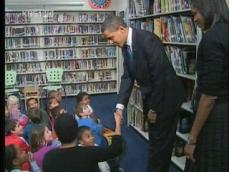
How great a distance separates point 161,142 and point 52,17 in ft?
14.9

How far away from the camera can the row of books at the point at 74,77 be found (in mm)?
6316

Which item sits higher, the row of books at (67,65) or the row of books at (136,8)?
the row of books at (136,8)

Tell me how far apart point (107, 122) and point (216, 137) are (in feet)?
10.8

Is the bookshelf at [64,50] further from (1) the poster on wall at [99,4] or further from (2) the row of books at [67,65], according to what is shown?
(1) the poster on wall at [99,4]

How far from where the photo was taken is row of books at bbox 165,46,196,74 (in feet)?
9.57

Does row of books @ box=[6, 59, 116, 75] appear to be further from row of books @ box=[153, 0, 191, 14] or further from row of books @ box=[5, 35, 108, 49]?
row of books @ box=[153, 0, 191, 14]

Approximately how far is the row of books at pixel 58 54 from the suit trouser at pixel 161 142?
4329 millimetres

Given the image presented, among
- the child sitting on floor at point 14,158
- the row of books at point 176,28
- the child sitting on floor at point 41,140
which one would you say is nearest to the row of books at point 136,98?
the row of books at point 176,28

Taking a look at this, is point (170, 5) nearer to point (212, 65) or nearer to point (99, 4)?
point (212, 65)

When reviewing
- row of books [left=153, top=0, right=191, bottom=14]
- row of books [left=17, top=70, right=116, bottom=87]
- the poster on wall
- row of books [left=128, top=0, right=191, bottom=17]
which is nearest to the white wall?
the poster on wall

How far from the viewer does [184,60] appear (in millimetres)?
2955

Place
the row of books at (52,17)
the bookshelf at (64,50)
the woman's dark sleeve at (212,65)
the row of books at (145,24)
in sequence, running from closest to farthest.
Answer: the woman's dark sleeve at (212,65) → the row of books at (145,24) → the row of books at (52,17) → the bookshelf at (64,50)

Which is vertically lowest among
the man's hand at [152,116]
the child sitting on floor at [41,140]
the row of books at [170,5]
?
the child sitting on floor at [41,140]

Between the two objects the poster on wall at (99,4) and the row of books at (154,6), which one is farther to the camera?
the poster on wall at (99,4)
